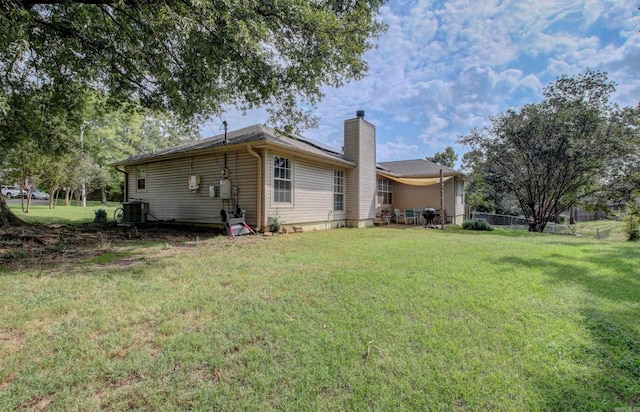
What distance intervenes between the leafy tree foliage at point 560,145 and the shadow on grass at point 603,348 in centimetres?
1097

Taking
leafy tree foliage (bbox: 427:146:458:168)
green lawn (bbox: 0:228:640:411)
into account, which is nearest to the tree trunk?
green lawn (bbox: 0:228:640:411)

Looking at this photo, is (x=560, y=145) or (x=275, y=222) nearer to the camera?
(x=275, y=222)

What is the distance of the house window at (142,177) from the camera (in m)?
12.4

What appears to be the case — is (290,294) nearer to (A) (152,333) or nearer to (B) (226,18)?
(A) (152,333)

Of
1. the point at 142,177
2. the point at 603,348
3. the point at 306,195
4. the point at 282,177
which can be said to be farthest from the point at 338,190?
the point at 603,348

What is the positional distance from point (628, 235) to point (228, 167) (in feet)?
49.2

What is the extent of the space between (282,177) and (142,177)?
7.32m

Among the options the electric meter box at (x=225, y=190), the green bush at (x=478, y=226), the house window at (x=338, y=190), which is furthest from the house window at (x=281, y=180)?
the green bush at (x=478, y=226)

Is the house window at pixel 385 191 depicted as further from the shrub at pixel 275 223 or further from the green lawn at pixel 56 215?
the green lawn at pixel 56 215

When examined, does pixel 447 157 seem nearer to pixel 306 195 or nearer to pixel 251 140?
pixel 306 195

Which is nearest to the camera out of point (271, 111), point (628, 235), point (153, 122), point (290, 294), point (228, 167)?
point (290, 294)

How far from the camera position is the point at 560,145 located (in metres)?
13.2

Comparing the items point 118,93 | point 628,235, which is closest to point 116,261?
point 118,93

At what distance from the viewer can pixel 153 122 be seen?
30219 millimetres
